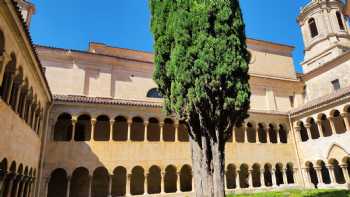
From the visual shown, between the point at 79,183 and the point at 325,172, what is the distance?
1762 centimetres

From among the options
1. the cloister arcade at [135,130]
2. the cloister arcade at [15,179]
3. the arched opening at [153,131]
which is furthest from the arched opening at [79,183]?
the arched opening at [153,131]

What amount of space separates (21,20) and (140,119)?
1072 centimetres

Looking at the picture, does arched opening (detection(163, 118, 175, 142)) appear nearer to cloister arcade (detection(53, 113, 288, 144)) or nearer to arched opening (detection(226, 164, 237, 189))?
cloister arcade (detection(53, 113, 288, 144))

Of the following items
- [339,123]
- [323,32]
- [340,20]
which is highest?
[340,20]

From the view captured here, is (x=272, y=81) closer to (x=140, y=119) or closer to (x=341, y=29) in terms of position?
(x=341, y=29)

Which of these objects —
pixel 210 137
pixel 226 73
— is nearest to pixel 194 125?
pixel 210 137

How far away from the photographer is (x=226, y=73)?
23.9 feet

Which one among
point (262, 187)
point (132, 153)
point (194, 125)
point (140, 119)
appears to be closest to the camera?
point (194, 125)

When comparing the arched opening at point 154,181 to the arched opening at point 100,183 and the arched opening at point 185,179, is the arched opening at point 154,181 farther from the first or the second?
the arched opening at point 100,183

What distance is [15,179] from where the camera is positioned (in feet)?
29.7

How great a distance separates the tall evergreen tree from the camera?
717 cm

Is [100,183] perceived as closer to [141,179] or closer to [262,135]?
[141,179]

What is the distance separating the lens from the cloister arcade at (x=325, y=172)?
57.0 feet

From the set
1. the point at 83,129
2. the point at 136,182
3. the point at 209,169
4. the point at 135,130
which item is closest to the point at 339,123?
the point at 135,130
